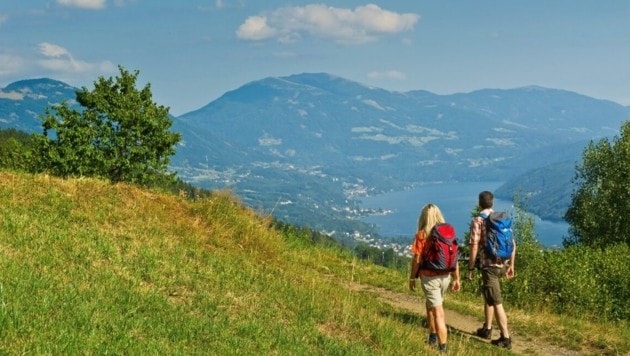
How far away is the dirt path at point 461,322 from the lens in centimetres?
1104

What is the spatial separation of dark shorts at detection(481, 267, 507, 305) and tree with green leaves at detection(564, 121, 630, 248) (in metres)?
47.5

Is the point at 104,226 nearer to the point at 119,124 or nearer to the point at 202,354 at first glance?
the point at 202,354

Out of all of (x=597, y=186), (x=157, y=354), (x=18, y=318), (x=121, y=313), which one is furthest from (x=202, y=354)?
(x=597, y=186)

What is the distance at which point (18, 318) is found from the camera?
5996 mm

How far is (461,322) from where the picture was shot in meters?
12.7

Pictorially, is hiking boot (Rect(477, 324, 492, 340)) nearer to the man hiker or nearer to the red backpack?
the man hiker

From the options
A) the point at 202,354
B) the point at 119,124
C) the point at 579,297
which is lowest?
the point at 579,297

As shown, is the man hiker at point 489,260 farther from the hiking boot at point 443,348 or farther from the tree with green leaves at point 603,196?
the tree with green leaves at point 603,196

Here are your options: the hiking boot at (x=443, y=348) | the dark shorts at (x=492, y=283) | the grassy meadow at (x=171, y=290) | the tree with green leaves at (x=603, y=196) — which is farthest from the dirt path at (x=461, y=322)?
the tree with green leaves at (x=603, y=196)

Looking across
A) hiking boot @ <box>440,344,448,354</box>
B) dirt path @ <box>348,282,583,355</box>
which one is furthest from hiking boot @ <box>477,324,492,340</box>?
hiking boot @ <box>440,344,448,354</box>

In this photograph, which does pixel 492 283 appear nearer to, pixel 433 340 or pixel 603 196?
pixel 433 340

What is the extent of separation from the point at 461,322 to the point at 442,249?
4.20m

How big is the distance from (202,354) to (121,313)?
1410mm

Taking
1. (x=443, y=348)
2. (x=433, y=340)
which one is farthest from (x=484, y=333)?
(x=443, y=348)
